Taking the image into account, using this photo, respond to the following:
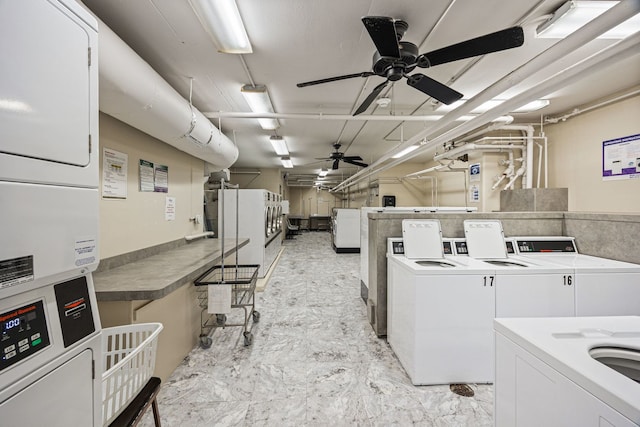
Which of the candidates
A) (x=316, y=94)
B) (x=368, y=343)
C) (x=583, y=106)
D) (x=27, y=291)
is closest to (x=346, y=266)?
(x=368, y=343)

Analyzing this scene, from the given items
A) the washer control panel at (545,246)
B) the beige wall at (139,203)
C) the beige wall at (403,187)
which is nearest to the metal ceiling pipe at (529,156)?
the washer control panel at (545,246)

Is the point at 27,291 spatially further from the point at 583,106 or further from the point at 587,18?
the point at 583,106

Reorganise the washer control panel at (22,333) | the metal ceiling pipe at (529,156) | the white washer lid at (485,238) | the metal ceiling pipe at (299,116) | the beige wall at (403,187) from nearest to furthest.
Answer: the washer control panel at (22,333) → the white washer lid at (485,238) → the metal ceiling pipe at (299,116) → the metal ceiling pipe at (529,156) → the beige wall at (403,187)

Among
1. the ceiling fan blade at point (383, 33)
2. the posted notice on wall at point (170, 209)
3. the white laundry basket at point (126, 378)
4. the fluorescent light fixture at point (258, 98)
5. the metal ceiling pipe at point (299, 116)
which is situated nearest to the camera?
the white laundry basket at point (126, 378)

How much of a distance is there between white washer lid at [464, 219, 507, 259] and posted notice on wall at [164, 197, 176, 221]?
3442mm

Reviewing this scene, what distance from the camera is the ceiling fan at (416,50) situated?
58.9 inches

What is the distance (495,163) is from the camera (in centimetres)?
468

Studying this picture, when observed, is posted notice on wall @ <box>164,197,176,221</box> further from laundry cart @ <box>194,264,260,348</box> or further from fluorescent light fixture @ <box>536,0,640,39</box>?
fluorescent light fixture @ <box>536,0,640,39</box>

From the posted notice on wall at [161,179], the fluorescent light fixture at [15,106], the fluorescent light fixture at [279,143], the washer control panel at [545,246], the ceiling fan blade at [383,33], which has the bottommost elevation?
the washer control panel at [545,246]

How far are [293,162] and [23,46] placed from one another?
276 inches

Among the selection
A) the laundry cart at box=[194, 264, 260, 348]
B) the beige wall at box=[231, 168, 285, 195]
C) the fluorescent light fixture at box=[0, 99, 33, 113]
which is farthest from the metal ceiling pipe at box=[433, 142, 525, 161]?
the beige wall at box=[231, 168, 285, 195]

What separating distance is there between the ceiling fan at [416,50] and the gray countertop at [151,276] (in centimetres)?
203

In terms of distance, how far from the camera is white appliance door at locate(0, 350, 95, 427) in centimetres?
69

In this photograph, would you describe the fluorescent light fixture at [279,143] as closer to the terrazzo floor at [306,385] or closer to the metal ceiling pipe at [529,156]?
the terrazzo floor at [306,385]
